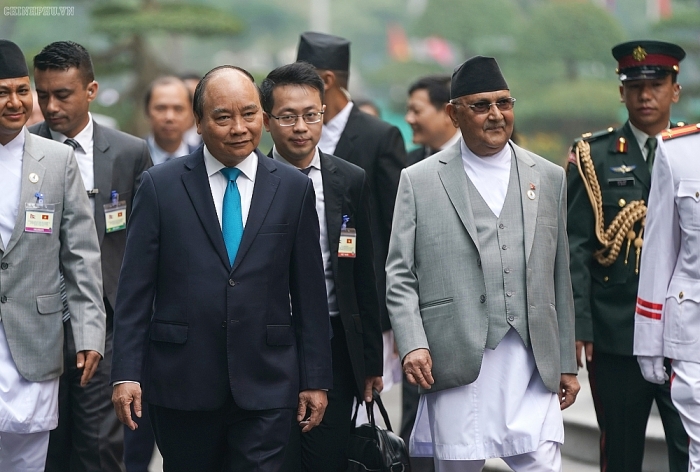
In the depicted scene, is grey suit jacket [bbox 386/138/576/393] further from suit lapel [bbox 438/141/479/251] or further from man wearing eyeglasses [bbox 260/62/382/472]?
man wearing eyeglasses [bbox 260/62/382/472]

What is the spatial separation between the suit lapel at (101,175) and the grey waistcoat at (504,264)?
86.0 inches

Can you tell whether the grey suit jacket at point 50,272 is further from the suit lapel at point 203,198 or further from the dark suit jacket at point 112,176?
the suit lapel at point 203,198

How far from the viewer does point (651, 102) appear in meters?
7.29

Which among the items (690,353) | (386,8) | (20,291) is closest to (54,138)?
(20,291)

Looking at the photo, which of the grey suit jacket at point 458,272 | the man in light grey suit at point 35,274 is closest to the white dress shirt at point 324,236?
the grey suit jacket at point 458,272

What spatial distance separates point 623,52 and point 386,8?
25.2m

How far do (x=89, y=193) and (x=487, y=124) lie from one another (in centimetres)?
232

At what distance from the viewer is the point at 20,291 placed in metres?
6.42

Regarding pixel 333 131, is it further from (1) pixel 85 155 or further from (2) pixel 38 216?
(2) pixel 38 216

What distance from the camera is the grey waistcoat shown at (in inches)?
238

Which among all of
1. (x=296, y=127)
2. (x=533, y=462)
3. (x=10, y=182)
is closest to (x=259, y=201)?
(x=296, y=127)

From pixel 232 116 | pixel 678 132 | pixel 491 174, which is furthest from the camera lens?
pixel 491 174

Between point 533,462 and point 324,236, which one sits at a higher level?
point 324,236

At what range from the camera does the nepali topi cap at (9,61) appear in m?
6.53
